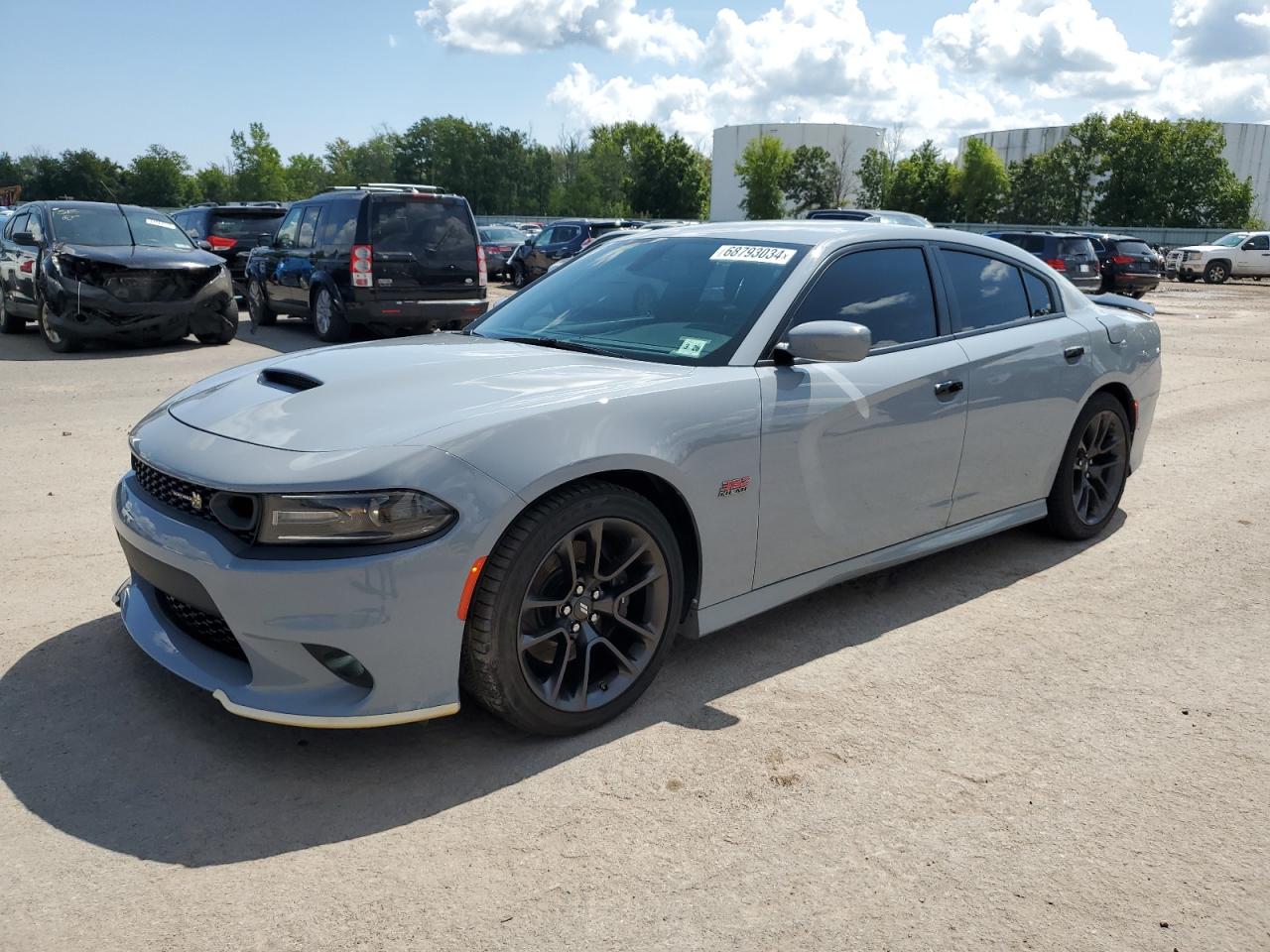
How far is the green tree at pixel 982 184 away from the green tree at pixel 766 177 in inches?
714

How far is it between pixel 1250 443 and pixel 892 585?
4799 millimetres

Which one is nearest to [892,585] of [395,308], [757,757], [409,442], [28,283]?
[757,757]

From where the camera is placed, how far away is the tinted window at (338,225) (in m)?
12.3

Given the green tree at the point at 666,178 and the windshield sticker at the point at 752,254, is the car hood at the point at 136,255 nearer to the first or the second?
the windshield sticker at the point at 752,254

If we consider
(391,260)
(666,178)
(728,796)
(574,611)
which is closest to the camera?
(728,796)

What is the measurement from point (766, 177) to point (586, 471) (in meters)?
86.1

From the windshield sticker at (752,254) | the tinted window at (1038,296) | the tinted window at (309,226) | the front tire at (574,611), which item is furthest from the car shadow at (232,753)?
the tinted window at (309,226)

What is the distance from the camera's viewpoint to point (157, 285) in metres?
11.6

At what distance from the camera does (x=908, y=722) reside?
3410mm

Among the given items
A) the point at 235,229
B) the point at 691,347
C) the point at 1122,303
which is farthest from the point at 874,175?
the point at 691,347

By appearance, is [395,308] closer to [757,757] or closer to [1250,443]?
[1250,443]

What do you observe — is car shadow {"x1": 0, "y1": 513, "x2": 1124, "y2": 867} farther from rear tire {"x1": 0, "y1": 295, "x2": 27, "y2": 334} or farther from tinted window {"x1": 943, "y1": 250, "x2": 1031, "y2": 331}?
rear tire {"x1": 0, "y1": 295, "x2": 27, "y2": 334}

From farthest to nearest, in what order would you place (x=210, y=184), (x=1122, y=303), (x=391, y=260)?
(x=210, y=184) → (x=391, y=260) → (x=1122, y=303)

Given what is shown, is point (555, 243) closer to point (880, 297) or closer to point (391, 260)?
point (391, 260)
